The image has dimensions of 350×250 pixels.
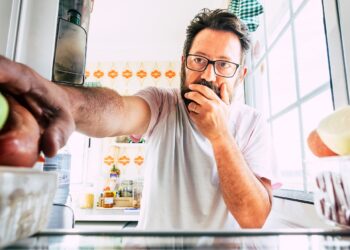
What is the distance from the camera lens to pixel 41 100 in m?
0.25

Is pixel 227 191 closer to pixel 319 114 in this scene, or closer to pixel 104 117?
pixel 104 117

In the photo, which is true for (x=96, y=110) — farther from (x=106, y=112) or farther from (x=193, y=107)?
(x=193, y=107)

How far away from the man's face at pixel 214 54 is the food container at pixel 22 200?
632mm

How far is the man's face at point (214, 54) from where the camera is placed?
82cm

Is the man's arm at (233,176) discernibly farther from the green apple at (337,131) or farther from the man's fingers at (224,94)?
the green apple at (337,131)

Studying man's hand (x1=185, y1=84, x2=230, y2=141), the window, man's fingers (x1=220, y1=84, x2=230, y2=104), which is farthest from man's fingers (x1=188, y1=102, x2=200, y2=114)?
the window

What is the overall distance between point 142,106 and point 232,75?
31cm

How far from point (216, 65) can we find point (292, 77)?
0.56 m

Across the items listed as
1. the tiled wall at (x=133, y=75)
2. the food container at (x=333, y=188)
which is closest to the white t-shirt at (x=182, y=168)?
the food container at (x=333, y=188)

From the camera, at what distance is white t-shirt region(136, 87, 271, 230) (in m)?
0.75

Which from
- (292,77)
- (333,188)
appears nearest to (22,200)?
(333,188)

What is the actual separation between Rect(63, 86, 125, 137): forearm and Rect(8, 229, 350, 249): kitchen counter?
21cm

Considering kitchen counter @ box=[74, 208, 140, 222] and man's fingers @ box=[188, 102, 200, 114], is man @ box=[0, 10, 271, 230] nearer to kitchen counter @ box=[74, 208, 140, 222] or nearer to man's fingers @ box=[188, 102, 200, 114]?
man's fingers @ box=[188, 102, 200, 114]

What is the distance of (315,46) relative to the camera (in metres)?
1.03
